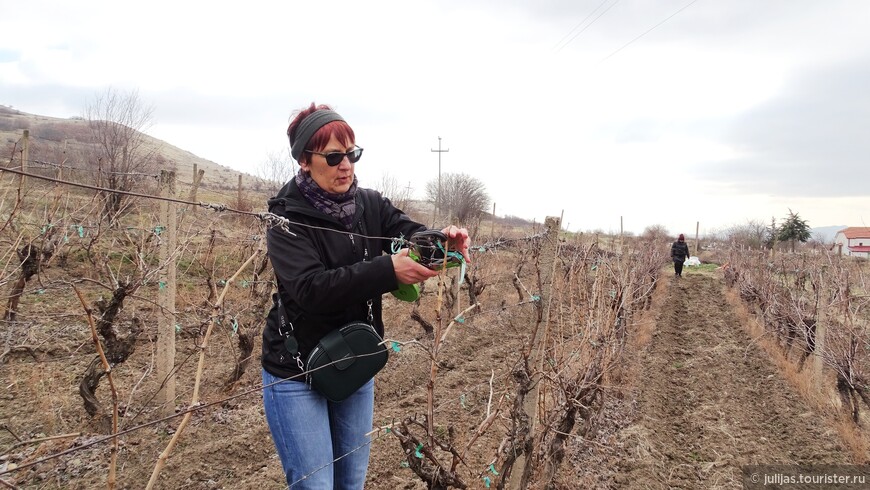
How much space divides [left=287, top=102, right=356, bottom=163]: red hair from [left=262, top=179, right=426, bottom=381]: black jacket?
14 centimetres

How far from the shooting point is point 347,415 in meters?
1.53

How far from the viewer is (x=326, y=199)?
144 cm

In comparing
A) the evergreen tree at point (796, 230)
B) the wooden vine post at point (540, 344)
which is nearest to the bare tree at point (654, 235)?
the evergreen tree at point (796, 230)

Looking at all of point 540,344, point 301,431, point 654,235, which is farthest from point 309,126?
point 654,235

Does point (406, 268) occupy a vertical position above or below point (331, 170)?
below

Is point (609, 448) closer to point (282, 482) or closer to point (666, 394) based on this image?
point (666, 394)

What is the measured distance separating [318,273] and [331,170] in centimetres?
34

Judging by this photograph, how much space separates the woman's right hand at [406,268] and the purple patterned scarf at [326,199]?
0.27 metres

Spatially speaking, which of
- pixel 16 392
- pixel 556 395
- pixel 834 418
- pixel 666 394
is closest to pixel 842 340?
pixel 834 418

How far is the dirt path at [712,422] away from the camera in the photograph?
12.1 ft

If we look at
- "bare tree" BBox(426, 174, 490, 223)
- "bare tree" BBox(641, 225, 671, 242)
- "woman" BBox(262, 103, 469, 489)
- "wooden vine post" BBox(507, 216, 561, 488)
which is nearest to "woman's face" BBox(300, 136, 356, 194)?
"woman" BBox(262, 103, 469, 489)

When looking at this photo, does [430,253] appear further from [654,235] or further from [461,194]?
[461,194]

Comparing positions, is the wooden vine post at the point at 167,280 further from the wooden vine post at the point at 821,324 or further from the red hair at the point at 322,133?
the wooden vine post at the point at 821,324

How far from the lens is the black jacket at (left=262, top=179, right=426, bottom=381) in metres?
1.24
